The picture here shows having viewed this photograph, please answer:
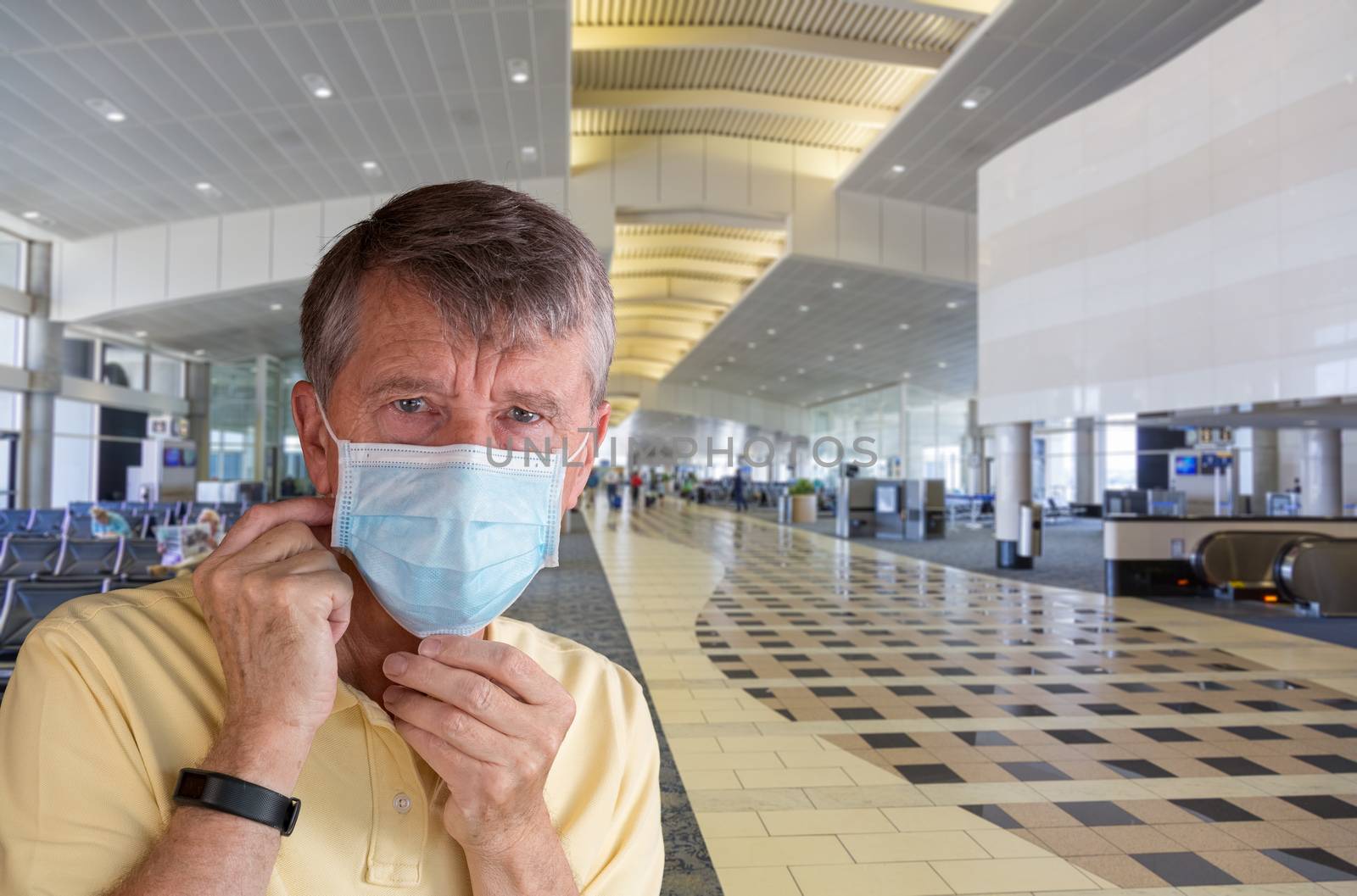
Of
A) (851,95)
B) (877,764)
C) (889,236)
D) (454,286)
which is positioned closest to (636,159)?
(851,95)

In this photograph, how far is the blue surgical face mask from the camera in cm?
100

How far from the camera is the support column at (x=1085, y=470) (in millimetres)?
33188

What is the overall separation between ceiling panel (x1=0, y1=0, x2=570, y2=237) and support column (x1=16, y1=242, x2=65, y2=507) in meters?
2.19

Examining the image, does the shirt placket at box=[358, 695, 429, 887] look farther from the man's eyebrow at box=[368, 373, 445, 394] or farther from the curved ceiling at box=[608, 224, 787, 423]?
the curved ceiling at box=[608, 224, 787, 423]

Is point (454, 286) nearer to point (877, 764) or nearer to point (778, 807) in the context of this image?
point (778, 807)

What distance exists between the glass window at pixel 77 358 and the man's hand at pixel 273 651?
A: 2203cm

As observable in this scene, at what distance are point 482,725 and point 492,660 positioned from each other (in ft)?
0.22

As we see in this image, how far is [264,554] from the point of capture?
2.78ft

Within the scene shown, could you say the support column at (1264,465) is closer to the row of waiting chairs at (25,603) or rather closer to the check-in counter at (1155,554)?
the check-in counter at (1155,554)

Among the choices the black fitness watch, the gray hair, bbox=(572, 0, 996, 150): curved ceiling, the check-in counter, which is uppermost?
bbox=(572, 0, 996, 150): curved ceiling

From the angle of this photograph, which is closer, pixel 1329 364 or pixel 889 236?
pixel 1329 364

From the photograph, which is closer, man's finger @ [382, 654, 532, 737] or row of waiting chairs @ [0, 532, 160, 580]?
man's finger @ [382, 654, 532, 737]

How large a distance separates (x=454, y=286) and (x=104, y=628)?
516 mm

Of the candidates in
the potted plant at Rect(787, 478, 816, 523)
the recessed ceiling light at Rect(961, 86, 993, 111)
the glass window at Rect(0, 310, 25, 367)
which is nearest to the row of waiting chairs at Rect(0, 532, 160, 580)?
the recessed ceiling light at Rect(961, 86, 993, 111)
